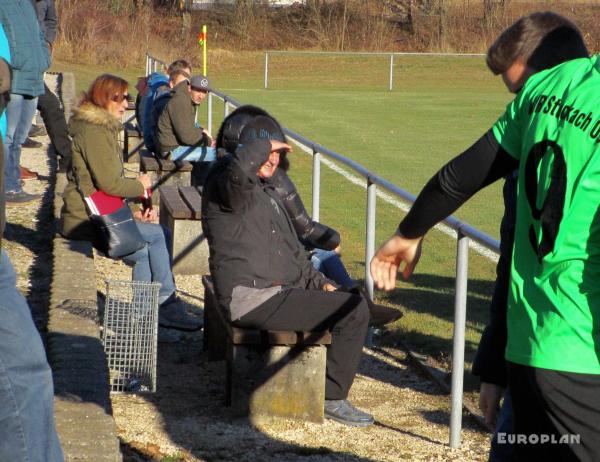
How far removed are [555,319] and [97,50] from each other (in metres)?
34.6

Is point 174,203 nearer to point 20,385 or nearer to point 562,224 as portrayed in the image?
point 20,385

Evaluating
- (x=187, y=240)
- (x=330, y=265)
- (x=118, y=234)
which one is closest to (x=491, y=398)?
(x=330, y=265)

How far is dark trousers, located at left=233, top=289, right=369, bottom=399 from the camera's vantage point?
17.3ft

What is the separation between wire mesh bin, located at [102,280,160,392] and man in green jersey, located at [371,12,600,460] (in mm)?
3227

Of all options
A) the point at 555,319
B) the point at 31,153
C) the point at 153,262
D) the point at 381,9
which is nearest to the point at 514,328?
the point at 555,319

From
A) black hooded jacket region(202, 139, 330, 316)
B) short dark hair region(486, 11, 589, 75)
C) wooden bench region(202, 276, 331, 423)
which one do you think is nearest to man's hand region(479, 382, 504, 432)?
short dark hair region(486, 11, 589, 75)

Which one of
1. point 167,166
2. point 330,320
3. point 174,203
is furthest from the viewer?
point 167,166

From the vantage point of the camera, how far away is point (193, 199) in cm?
884

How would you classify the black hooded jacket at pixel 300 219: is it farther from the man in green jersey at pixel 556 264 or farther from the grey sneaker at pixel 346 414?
the man in green jersey at pixel 556 264

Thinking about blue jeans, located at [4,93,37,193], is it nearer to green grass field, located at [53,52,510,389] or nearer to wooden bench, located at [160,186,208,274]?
wooden bench, located at [160,186,208,274]

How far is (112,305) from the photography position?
5.97m

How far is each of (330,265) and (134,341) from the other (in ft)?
4.45

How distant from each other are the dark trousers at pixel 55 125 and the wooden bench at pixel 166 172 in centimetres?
73

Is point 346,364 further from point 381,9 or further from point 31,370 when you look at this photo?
point 381,9
